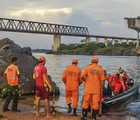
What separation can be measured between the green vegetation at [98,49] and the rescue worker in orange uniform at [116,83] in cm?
13213

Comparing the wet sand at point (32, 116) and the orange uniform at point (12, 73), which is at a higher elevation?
the orange uniform at point (12, 73)

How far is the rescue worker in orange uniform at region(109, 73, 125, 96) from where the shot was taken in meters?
14.9

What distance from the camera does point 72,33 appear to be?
7072 inches

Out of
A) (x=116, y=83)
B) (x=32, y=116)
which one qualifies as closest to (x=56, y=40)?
(x=116, y=83)

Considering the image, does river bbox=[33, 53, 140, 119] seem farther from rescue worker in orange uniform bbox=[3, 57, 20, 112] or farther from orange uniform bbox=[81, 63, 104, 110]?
orange uniform bbox=[81, 63, 104, 110]

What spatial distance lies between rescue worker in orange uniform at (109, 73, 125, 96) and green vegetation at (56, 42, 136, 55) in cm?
13213

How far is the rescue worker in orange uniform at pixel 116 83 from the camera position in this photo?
14867 millimetres

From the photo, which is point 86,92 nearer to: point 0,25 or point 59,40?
point 0,25

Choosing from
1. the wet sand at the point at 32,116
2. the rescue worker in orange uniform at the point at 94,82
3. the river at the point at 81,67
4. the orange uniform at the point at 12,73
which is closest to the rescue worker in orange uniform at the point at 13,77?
the orange uniform at the point at 12,73

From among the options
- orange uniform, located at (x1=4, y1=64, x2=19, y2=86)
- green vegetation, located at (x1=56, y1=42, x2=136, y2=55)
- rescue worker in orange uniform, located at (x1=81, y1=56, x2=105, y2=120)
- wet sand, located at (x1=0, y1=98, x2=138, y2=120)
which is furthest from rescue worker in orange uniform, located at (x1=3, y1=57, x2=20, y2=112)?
green vegetation, located at (x1=56, y1=42, x2=136, y2=55)

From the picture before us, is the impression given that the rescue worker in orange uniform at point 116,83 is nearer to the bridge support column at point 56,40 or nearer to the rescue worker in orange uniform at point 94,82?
the rescue worker in orange uniform at point 94,82

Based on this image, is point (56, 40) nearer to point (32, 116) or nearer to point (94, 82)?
point (32, 116)

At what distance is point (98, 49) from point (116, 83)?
149421 millimetres

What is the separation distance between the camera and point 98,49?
16375 centimetres
